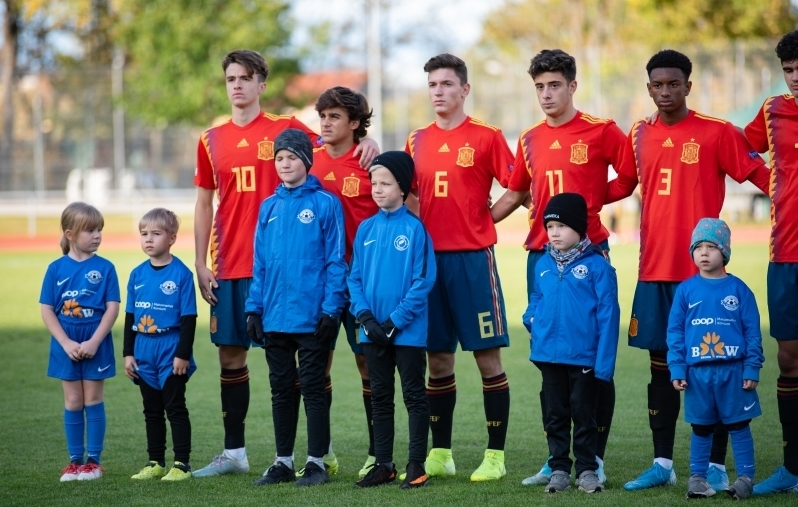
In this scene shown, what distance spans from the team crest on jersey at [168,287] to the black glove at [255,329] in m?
0.55

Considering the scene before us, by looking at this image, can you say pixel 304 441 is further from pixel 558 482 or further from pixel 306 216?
pixel 558 482

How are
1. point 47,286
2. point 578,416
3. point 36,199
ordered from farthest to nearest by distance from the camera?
point 36,199 → point 47,286 → point 578,416

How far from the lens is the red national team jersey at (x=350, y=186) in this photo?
6078mm

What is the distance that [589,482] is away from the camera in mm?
5277

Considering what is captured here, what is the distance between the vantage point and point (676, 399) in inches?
219

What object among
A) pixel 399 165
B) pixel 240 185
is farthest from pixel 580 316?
pixel 240 185

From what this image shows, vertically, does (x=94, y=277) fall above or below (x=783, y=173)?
below

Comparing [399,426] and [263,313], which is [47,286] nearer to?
[263,313]

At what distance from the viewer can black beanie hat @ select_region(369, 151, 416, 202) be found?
5.57 metres

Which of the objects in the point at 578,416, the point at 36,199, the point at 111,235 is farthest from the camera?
the point at 36,199

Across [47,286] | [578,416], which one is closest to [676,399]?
[578,416]

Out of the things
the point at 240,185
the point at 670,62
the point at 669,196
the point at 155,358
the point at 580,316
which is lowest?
the point at 155,358

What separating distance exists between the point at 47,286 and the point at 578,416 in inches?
128

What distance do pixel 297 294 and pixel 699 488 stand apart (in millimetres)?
2370
